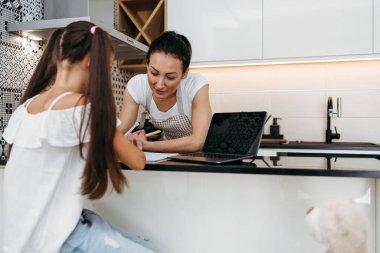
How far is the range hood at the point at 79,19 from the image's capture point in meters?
1.94

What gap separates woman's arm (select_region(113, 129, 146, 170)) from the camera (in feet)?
2.97

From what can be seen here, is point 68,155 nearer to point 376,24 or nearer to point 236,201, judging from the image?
point 236,201

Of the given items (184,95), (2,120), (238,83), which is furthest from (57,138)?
(238,83)

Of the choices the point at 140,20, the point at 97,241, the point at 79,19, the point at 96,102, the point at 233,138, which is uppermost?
the point at 140,20

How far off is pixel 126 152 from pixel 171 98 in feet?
2.75

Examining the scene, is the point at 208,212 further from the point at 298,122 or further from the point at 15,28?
the point at 298,122

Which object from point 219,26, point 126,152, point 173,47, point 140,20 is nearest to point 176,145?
point 173,47

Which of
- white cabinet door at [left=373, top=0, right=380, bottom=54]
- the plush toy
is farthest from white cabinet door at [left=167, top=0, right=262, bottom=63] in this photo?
the plush toy

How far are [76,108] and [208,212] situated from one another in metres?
0.53

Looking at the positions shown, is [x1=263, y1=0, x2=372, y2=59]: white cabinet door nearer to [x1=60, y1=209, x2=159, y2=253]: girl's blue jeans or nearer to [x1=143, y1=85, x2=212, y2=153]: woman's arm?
[x1=143, y1=85, x2=212, y2=153]: woman's arm

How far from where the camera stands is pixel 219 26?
8.43 ft

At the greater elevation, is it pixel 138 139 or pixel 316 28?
pixel 316 28

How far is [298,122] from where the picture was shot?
107 inches

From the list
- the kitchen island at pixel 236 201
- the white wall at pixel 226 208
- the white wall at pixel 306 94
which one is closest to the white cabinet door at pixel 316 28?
the white wall at pixel 306 94
